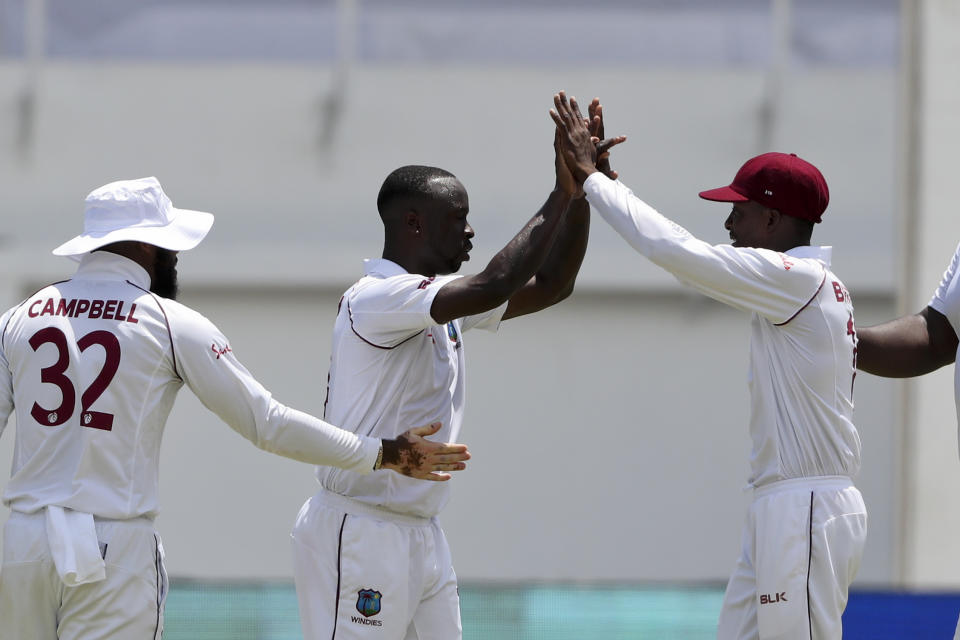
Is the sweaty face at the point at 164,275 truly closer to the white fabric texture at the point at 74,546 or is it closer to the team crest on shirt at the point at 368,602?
the white fabric texture at the point at 74,546

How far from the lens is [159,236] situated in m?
3.65

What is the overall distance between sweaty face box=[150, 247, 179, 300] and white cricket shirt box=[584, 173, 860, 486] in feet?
4.22

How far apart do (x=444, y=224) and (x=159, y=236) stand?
0.90 metres

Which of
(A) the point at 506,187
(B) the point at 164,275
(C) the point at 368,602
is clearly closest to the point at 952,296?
(C) the point at 368,602

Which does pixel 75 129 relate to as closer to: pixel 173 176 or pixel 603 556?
pixel 173 176

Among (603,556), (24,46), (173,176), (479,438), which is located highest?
(24,46)

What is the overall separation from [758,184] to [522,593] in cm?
264

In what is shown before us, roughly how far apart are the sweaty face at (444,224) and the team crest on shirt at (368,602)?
0.99 meters

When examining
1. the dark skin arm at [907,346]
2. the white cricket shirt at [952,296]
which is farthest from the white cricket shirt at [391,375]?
the white cricket shirt at [952,296]

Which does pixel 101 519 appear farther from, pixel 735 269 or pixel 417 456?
pixel 735 269

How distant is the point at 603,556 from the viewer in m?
9.81

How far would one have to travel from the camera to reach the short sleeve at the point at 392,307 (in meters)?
3.89

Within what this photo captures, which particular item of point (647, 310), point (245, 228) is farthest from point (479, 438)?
point (245, 228)

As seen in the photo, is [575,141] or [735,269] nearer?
[735,269]
